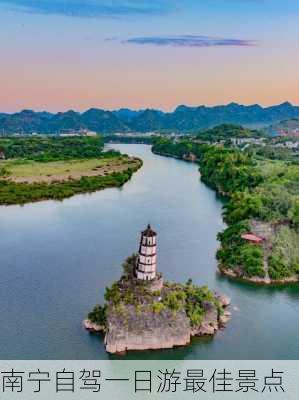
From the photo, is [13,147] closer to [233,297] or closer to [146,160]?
[146,160]

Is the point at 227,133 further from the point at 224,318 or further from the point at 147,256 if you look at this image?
the point at 147,256

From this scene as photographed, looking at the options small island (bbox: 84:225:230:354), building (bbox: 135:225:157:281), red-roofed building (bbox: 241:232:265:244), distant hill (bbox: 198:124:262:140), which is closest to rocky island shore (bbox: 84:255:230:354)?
small island (bbox: 84:225:230:354)

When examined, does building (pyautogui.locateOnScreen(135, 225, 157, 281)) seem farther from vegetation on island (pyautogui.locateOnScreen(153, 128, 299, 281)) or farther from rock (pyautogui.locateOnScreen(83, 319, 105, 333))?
vegetation on island (pyautogui.locateOnScreen(153, 128, 299, 281))

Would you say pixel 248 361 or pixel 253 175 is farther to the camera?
pixel 253 175

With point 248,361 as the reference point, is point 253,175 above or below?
above

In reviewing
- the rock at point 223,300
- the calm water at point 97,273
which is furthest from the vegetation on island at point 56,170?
the rock at point 223,300

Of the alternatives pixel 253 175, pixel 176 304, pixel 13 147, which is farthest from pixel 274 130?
pixel 176 304

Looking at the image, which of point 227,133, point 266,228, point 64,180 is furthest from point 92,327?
point 227,133
